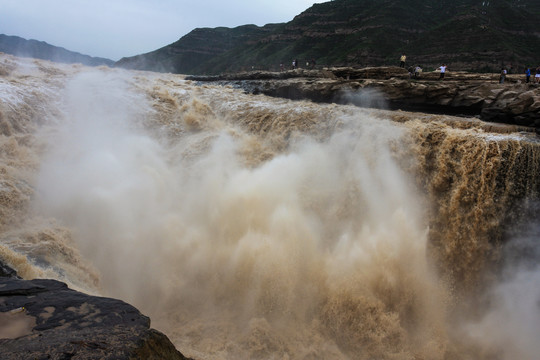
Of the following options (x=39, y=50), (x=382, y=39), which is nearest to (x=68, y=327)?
(x=382, y=39)

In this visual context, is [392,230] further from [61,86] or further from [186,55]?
[186,55]

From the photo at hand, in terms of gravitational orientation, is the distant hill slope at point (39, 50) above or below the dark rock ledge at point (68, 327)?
above

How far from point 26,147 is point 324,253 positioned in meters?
7.93

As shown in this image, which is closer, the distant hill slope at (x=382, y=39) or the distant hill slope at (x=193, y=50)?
the distant hill slope at (x=382, y=39)

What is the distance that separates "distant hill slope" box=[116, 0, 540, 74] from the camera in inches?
1159

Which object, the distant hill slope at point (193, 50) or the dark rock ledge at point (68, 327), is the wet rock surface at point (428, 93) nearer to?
the dark rock ledge at point (68, 327)

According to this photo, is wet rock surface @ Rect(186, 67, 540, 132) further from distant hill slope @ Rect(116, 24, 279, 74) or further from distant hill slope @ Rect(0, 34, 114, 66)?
distant hill slope @ Rect(116, 24, 279, 74)

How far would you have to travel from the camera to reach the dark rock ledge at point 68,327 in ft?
7.98

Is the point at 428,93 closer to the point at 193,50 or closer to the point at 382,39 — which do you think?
the point at 382,39

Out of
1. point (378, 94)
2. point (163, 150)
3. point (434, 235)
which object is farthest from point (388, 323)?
point (378, 94)

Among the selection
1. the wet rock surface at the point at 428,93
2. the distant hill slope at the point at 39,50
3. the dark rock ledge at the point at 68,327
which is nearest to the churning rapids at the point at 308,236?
the wet rock surface at the point at 428,93

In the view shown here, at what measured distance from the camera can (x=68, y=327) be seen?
2.81 m

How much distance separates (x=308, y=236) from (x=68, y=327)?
16.1 ft

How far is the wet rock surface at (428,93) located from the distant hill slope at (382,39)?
16.1 meters
